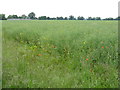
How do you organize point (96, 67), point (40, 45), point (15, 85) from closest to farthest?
point (15, 85) < point (96, 67) < point (40, 45)

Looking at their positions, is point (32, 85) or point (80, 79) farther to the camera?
point (80, 79)

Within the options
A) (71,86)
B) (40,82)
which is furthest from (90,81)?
(40,82)

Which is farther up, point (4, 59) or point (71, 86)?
point (4, 59)

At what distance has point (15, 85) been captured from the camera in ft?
8.86

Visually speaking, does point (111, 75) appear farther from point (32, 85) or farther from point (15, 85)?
point (15, 85)

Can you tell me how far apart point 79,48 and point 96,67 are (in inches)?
54.7

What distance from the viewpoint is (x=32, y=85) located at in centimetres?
271

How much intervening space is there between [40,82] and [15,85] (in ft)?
1.53

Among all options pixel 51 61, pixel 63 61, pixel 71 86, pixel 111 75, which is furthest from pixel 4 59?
pixel 111 75

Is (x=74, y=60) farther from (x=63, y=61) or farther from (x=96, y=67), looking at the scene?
(x=96, y=67)

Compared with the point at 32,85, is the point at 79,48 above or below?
above

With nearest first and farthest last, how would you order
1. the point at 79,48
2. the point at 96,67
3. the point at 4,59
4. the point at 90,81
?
the point at 90,81, the point at 96,67, the point at 4,59, the point at 79,48

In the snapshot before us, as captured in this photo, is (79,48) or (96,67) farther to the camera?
(79,48)

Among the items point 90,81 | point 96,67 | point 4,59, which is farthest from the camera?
point 4,59
